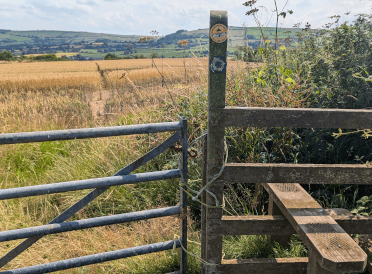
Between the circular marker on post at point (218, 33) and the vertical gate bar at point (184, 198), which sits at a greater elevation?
the circular marker on post at point (218, 33)

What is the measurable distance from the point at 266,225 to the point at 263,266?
1.09 ft

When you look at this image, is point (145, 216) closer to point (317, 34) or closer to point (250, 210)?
point (250, 210)

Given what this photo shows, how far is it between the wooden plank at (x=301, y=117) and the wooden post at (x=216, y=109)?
0.08 metres

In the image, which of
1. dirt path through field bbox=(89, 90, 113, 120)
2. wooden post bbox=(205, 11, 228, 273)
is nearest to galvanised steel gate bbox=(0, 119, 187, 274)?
wooden post bbox=(205, 11, 228, 273)

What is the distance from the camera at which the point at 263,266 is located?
211 centimetres

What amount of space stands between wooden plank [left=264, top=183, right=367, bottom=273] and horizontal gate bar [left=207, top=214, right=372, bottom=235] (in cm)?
12

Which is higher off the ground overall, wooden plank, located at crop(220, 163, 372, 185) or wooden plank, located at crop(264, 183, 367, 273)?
wooden plank, located at crop(220, 163, 372, 185)

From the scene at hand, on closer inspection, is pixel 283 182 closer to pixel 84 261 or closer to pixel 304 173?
pixel 304 173

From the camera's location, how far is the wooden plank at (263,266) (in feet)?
6.84

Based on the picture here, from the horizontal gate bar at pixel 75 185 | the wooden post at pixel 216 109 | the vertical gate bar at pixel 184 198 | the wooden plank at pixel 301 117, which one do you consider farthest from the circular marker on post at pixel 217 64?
the horizontal gate bar at pixel 75 185

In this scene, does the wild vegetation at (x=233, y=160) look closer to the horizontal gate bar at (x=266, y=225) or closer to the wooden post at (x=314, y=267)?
the horizontal gate bar at (x=266, y=225)

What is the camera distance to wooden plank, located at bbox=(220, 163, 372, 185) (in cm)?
182

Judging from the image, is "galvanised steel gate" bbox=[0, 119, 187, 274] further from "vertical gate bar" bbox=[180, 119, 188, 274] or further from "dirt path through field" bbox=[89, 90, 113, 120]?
"dirt path through field" bbox=[89, 90, 113, 120]

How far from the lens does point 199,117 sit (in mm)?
3986
